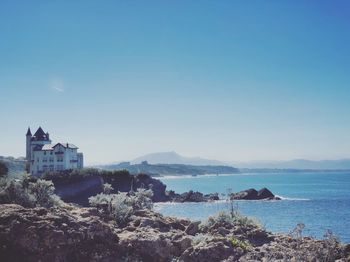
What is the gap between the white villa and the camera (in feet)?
283

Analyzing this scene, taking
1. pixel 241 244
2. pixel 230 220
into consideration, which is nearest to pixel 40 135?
pixel 230 220

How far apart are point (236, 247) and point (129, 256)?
3671 millimetres

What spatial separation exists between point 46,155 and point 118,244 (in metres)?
76.6

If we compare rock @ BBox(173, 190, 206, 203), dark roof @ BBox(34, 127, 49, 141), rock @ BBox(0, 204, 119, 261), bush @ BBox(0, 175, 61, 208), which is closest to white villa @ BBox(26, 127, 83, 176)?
dark roof @ BBox(34, 127, 49, 141)

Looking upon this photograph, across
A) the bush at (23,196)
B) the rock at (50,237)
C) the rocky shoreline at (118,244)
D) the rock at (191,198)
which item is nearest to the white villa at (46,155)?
the rock at (191,198)

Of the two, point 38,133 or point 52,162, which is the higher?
point 38,133

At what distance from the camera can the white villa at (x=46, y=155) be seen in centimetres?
8628

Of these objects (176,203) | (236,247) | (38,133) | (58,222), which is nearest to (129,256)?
(58,222)

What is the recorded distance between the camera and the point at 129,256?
13281 mm

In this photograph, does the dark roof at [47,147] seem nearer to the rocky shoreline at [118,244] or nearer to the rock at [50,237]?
the rocky shoreline at [118,244]

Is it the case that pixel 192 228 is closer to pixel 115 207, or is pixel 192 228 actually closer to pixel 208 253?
pixel 115 207

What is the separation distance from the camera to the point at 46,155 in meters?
86.6

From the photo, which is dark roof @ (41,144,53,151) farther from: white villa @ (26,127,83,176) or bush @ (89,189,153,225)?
bush @ (89,189,153,225)

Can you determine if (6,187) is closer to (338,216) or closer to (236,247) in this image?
(236,247)
